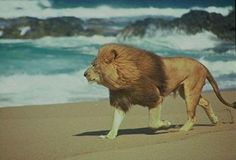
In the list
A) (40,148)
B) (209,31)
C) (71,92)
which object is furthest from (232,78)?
(40,148)

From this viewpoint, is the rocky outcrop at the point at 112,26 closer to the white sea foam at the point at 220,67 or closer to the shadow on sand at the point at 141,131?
the white sea foam at the point at 220,67

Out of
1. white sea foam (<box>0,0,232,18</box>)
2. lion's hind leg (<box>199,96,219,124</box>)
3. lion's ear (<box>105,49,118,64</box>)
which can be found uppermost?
white sea foam (<box>0,0,232,18</box>)

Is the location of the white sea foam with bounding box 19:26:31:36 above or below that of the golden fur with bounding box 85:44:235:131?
above

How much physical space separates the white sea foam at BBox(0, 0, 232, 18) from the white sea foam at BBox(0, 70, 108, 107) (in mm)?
242

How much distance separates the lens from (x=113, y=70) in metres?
1.81

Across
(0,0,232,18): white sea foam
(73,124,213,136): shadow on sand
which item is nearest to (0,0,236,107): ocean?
(0,0,232,18): white sea foam

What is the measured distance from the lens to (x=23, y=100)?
5.96ft

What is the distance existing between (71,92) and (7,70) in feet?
0.84

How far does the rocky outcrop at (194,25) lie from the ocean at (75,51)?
0.02 meters

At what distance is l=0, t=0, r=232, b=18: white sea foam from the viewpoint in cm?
185

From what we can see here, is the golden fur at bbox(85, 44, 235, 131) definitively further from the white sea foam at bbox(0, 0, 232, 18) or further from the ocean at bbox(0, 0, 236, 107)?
the white sea foam at bbox(0, 0, 232, 18)

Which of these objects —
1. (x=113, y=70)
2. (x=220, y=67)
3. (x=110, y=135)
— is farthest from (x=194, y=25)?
(x=110, y=135)

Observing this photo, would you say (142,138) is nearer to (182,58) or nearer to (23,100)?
(182,58)

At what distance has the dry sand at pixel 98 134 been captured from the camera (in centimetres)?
178
